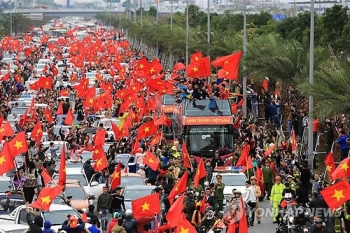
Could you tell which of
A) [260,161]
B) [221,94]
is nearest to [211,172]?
[260,161]

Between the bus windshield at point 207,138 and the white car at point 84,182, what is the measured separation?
664 cm

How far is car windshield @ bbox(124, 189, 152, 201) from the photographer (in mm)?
26047

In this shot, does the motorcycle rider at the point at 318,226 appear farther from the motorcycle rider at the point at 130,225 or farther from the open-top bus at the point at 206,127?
the open-top bus at the point at 206,127

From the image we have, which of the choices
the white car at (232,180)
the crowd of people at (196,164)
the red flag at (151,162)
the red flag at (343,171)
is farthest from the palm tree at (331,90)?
the red flag at (343,171)

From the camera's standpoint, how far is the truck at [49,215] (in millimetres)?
21250

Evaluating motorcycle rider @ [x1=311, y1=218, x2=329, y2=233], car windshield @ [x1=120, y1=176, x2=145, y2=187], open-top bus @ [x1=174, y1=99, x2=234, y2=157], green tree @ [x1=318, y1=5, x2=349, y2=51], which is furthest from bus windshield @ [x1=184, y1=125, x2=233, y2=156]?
green tree @ [x1=318, y1=5, x2=349, y2=51]

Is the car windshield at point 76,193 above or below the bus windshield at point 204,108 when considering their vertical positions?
below

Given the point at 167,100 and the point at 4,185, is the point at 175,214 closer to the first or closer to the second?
the point at 4,185

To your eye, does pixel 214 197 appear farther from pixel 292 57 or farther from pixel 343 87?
pixel 292 57

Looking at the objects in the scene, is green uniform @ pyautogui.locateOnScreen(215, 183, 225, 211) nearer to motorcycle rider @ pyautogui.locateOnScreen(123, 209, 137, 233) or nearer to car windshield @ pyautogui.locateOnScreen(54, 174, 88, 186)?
car windshield @ pyautogui.locateOnScreen(54, 174, 88, 186)

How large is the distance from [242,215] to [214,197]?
408 cm

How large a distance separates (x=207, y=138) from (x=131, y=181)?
744cm

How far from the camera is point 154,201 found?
2200 cm

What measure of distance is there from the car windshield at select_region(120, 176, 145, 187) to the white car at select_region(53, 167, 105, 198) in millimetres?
506
